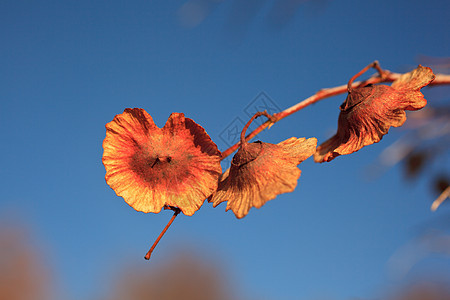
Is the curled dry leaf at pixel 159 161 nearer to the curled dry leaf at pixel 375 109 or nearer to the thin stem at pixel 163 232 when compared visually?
the thin stem at pixel 163 232

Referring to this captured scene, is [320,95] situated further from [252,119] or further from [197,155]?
[197,155]

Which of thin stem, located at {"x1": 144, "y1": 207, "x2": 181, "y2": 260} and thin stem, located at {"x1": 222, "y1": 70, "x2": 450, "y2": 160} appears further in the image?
thin stem, located at {"x1": 222, "y1": 70, "x2": 450, "y2": 160}

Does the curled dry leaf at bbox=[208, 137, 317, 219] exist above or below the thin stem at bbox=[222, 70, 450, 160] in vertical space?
below

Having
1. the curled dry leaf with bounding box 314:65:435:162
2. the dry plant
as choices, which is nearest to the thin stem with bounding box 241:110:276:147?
the dry plant

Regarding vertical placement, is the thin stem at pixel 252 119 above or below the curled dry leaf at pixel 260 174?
above

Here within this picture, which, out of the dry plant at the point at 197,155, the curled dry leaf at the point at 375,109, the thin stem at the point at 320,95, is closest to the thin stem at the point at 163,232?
the dry plant at the point at 197,155

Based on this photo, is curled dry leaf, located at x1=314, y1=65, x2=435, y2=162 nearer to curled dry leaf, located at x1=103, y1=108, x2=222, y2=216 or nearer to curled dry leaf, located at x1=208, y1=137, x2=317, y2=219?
curled dry leaf, located at x1=208, y1=137, x2=317, y2=219
